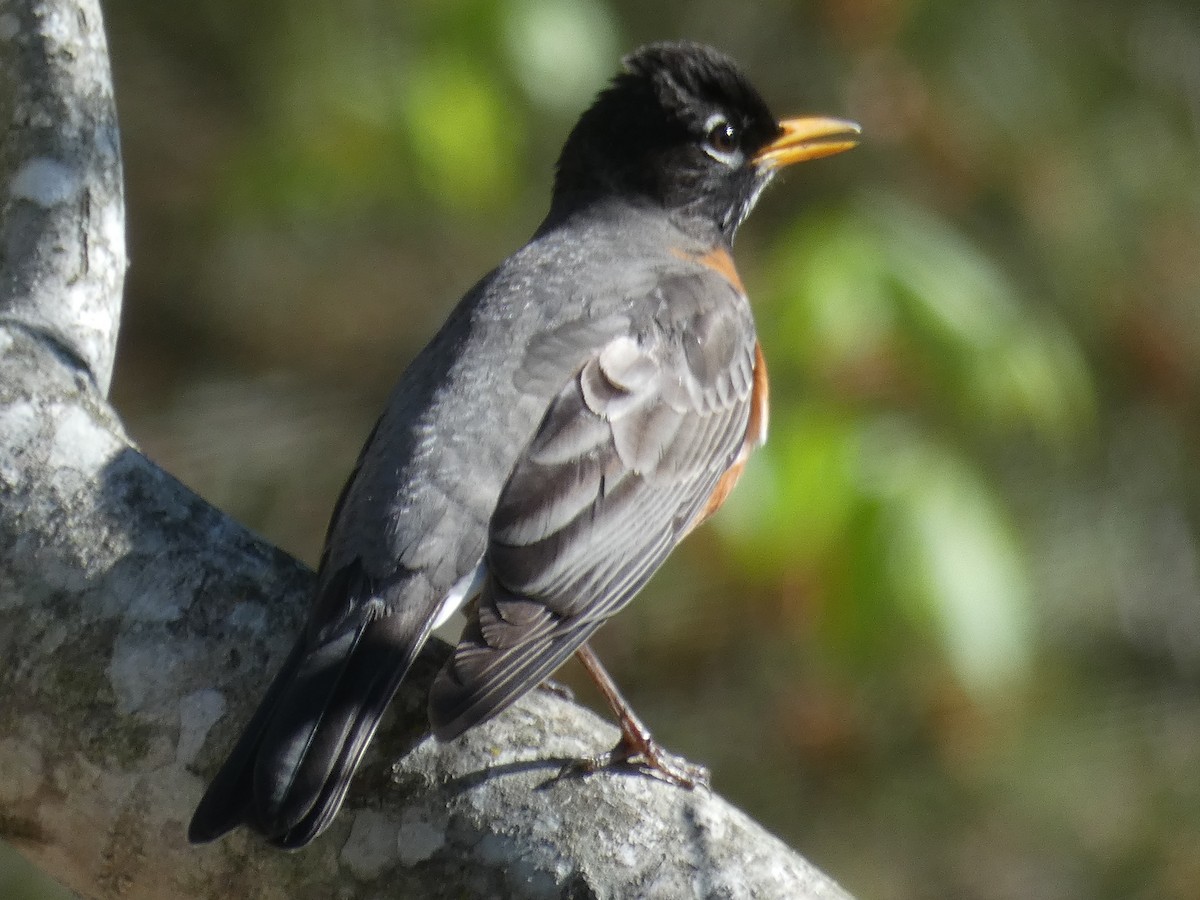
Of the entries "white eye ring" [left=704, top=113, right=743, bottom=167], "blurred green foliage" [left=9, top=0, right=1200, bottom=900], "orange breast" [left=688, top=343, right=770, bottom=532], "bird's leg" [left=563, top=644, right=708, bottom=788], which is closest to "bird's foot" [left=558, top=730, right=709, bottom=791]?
"bird's leg" [left=563, top=644, right=708, bottom=788]

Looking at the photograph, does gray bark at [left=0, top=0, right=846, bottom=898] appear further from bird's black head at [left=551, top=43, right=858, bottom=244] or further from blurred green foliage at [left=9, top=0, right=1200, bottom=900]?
blurred green foliage at [left=9, top=0, right=1200, bottom=900]

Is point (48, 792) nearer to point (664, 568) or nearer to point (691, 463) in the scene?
point (691, 463)

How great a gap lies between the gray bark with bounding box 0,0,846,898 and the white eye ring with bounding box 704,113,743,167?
7.20ft

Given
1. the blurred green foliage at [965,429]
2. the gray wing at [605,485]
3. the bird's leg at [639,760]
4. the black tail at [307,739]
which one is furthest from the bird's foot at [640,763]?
the blurred green foliage at [965,429]

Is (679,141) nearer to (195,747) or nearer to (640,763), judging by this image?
(640,763)

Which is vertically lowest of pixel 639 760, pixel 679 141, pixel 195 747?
pixel 195 747

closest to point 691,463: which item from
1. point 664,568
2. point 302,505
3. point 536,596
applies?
point 536,596

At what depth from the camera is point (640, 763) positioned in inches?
116

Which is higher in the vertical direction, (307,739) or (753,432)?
(753,432)

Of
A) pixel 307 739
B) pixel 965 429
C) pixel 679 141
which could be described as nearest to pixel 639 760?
pixel 307 739

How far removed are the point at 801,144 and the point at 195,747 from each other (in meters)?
2.96

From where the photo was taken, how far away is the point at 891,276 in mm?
4750

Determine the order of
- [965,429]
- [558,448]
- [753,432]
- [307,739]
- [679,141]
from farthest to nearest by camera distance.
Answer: [965,429] < [679,141] < [753,432] < [558,448] < [307,739]

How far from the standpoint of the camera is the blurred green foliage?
7059mm
